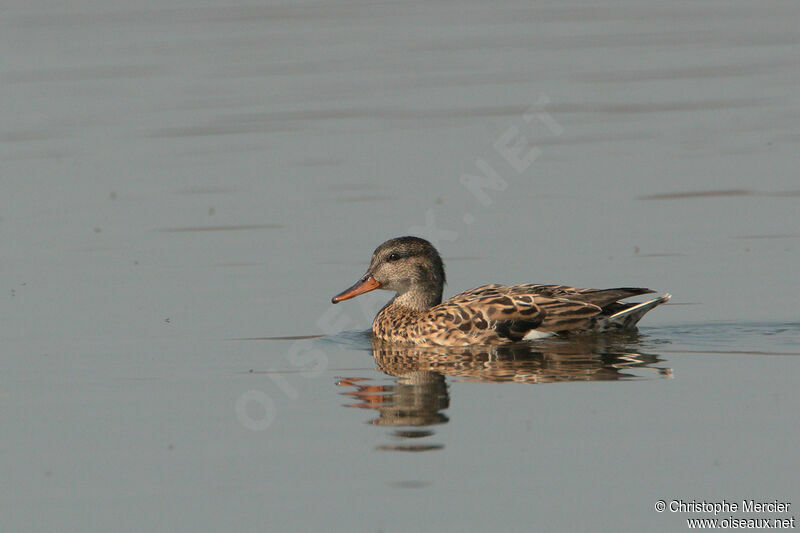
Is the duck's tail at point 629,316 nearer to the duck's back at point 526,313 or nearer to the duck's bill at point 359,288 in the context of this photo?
the duck's back at point 526,313

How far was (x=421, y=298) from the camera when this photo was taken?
45.9ft

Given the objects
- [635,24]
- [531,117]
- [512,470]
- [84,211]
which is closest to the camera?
[512,470]

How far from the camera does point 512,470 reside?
8.66m

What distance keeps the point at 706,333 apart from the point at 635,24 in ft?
80.1

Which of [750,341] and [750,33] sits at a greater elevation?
[750,33]

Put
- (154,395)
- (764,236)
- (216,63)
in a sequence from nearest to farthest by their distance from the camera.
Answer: (154,395) < (764,236) < (216,63)

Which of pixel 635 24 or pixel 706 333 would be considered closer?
pixel 706 333

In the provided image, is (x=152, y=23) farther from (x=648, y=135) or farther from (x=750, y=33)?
(x=648, y=135)

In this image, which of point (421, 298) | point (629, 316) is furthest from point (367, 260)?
point (629, 316)

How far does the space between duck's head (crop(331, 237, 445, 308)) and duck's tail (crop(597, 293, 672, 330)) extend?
1916 millimetres

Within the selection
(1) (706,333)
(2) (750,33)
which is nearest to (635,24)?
(2) (750,33)

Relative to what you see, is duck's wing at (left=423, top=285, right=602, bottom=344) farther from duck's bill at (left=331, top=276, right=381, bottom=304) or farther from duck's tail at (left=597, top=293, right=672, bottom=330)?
duck's bill at (left=331, top=276, right=381, bottom=304)

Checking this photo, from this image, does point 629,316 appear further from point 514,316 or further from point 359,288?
point 359,288

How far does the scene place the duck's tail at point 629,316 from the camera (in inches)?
492
